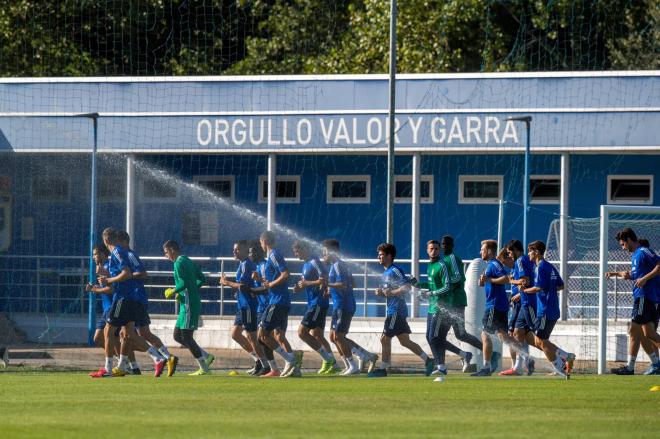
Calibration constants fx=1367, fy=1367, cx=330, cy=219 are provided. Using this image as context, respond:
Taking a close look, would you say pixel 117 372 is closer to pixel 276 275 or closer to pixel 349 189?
pixel 276 275

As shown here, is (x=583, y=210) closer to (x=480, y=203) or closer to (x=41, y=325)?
(x=480, y=203)

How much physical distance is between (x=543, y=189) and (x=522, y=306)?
8.73 m

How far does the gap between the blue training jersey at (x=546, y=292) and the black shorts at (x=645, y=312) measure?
3.88ft

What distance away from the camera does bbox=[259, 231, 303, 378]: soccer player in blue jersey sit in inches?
677

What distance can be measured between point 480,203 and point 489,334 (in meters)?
8.53

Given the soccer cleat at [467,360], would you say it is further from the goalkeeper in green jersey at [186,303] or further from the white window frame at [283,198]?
the white window frame at [283,198]

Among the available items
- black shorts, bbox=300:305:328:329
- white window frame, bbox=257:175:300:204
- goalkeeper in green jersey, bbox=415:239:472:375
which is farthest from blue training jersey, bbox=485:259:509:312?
white window frame, bbox=257:175:300:204

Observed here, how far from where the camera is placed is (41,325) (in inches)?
942

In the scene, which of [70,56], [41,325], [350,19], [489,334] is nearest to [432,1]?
[350,19]

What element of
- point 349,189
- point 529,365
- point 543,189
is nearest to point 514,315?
point 529,365

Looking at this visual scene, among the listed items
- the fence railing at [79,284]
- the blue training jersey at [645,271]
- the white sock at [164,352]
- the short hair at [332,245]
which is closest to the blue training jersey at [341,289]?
the short hair at [332,245]

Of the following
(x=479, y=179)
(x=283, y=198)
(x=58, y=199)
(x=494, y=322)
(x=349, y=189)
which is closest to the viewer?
(x=494, y=322)

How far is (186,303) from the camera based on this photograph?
17281 millimetres

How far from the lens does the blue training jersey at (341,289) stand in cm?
1781
